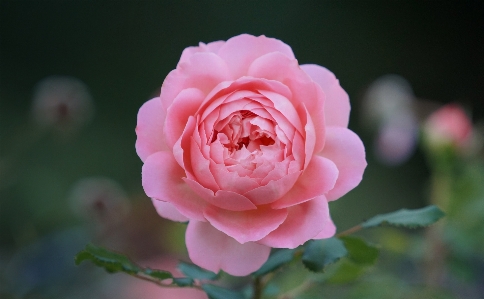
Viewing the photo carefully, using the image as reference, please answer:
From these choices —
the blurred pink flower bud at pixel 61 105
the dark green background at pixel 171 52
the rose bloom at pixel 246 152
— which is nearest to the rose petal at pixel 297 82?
the rose bloom at pixel 246 152

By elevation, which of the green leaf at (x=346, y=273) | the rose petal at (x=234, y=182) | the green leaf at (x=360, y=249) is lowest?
the green leaf at (x=346, y=273)

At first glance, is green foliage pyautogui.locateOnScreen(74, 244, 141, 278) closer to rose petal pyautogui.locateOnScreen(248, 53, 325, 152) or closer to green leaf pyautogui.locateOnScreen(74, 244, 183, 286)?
green leaf pyautogui.locateOnScreen(74, 244, 183, 286)

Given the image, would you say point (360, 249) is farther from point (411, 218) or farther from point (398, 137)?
point (398, 137)

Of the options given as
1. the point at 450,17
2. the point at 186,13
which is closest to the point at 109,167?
the point at 186,13

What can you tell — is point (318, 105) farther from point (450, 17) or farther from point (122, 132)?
point (450, 17)

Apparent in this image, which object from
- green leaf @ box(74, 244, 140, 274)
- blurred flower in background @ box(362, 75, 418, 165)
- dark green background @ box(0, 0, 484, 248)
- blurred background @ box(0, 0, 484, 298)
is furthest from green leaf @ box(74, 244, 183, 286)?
dark green background @ box(0, 0, 484, 248)

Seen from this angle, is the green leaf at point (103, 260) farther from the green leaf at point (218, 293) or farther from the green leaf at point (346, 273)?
the green leaf at point (346, 273)
